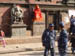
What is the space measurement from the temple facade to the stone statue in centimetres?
33

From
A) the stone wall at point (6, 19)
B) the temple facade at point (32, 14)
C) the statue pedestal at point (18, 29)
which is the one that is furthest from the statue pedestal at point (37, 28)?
the stone wall at point (6, 19)

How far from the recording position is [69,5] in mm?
18812

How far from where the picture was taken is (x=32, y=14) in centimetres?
1725

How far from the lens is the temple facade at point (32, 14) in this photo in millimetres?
16087

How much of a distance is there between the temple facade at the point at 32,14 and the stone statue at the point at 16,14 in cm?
33

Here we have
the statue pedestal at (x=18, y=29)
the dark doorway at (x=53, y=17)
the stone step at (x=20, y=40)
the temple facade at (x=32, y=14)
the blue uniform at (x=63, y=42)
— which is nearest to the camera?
the blue uniform at (x=63, y=42)

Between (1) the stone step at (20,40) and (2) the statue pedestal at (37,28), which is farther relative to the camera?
(2) the statue pedestal at (37,28)

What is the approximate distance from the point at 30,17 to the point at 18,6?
5.02ft

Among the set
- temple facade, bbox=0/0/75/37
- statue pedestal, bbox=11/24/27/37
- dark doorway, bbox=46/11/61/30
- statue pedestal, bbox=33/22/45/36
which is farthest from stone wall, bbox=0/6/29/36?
dark doorway, bbox=46/11/61/30

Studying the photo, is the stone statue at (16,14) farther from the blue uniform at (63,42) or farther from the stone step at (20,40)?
the blue uniform at (63,42)

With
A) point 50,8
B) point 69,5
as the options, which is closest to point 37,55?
point 50,8

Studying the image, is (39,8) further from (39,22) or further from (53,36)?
(53,36)

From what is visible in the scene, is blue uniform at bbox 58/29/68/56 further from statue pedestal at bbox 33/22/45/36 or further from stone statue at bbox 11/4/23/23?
statue pedestal at bbox 33/22/45/36

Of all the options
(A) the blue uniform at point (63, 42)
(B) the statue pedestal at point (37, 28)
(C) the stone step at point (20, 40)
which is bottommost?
(C) the stone step at point (20, 40)
